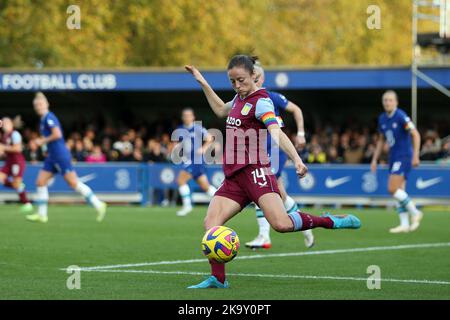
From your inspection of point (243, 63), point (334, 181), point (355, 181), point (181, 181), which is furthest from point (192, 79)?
point (243, 63)

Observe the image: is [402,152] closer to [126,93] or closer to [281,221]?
[281,221]

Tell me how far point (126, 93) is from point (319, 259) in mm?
23448

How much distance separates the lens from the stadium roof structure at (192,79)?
29.3m

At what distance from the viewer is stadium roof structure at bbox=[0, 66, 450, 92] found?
29.3 meters

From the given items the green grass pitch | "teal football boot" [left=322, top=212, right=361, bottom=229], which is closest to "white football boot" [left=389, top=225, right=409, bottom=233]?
the green grass pitch

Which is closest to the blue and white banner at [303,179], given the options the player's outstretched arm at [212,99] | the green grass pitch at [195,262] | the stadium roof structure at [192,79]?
the stadium roof structure at [192,79]

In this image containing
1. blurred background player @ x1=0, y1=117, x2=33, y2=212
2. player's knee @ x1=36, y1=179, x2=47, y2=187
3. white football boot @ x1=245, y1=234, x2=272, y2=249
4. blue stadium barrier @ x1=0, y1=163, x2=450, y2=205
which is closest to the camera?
white football boot @ x1=245, y1=234, x2=272, y2=249

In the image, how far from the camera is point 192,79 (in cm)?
3102

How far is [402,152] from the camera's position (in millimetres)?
18359

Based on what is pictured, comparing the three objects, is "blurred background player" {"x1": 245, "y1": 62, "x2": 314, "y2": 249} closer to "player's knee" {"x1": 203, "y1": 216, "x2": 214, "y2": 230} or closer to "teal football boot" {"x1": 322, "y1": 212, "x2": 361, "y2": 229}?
"teal football boot" {"x1": 322, "y1": 212, "x2": 361, "y2": 229}

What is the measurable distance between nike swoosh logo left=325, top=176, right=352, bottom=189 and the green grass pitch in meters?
6.82

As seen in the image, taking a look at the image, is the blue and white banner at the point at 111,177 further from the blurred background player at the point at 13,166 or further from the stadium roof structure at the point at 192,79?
the stadium roof structure at the point at 192,79

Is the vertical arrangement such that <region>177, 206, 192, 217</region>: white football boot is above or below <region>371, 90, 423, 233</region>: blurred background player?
below
